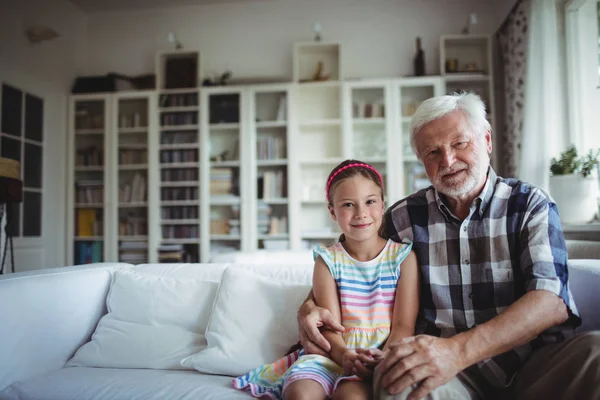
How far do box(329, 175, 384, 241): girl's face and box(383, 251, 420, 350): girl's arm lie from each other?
5.7 inches

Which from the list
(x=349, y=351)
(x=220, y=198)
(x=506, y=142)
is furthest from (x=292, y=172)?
(x=349, y=351)

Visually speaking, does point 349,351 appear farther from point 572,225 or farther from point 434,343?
point 572,225

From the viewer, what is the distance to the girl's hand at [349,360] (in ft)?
3.70

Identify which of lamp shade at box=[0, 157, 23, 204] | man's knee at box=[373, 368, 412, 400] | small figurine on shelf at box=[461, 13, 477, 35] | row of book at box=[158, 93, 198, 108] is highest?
small figurine on shelf at box=[461, 13, 477, 35]

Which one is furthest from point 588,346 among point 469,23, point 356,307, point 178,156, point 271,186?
point 469,23

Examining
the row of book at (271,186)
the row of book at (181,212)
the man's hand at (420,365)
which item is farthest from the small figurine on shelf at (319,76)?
the man's hand at (420,365)

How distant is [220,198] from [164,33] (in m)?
2.07

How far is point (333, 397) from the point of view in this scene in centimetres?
110

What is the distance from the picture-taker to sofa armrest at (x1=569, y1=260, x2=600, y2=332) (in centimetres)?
123

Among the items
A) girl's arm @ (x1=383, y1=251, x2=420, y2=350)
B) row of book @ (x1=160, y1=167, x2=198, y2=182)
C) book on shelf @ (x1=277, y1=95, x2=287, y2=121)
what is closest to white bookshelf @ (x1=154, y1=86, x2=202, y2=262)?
row of book @ (x1=160, y1=167, x2=198, y2=182)

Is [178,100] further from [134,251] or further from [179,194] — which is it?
[134,251]

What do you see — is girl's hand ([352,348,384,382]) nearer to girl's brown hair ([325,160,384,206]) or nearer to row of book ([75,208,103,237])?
girl's brown hair ([325,160,384,206])

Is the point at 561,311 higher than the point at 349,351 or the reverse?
higher

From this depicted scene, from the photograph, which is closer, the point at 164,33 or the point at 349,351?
the point at 349,351
